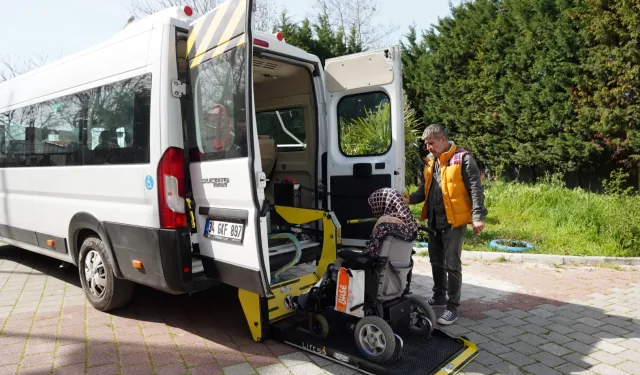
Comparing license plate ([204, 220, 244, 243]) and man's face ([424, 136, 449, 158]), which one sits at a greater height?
man's face ([424, 136, 449, 158])

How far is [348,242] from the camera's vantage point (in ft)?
15.7

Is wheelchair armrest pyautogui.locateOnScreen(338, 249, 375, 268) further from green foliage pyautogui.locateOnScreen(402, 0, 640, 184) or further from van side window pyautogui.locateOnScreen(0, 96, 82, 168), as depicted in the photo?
green foliage pyautogui.locateOnScreen(402, 0, 640, 184)

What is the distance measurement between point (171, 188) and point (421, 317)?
220 centimetres

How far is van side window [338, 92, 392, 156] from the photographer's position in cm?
473

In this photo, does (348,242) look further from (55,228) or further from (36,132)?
(36,132)

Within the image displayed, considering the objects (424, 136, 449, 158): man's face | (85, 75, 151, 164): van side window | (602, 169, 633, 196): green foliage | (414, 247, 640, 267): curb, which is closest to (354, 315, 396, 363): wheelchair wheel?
(424, 136, 449, 158): man's face

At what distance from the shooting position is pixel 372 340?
3.32 m

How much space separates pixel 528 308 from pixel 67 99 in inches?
196

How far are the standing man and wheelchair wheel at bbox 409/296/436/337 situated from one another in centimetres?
52

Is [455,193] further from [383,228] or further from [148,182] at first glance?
[148,182]

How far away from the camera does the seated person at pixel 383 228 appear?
3.40 metres

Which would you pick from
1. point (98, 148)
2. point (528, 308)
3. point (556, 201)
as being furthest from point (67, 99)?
point (556, 201)

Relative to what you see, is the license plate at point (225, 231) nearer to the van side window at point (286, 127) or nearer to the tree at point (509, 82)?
the van side window at point (286, 127)

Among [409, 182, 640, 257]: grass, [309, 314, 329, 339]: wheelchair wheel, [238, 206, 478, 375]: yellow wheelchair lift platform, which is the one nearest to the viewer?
[238, 206, 478, 375]: yellow wheelchair lift platform
